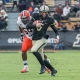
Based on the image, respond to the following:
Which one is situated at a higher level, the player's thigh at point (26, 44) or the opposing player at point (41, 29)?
the opposing player at point (41, 29)

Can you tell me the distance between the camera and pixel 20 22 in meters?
14.0

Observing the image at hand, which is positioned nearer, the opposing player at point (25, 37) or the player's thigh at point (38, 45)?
the player's thigh at point (38, 45)

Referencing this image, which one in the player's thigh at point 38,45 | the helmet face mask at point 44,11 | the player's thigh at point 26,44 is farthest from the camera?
the player's thigh at point 26,44

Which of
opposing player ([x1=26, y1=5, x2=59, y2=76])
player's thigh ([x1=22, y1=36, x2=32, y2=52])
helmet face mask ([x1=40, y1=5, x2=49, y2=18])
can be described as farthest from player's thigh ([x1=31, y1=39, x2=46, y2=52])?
player's thigh ([x1=22, y1=36, x2=32, y2=52])

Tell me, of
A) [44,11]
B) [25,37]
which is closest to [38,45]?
[44,11]

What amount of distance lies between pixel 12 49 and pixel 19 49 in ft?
1.22

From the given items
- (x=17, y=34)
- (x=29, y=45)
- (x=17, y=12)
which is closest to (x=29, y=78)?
(x=29, y=45)

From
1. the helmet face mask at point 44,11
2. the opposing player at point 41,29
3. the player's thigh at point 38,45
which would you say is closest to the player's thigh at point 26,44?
the opposing player at point 41,29

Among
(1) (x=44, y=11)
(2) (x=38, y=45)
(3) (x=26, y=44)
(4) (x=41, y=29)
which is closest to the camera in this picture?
(1) (x=44, y=11)

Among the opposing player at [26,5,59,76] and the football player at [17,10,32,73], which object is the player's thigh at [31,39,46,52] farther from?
the football player at [17,10,32,73]

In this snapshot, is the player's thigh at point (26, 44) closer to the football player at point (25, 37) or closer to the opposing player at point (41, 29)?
the football player at point (25, 37)

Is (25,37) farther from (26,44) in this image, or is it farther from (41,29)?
(41,29)

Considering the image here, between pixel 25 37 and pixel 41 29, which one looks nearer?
pixel 41 29

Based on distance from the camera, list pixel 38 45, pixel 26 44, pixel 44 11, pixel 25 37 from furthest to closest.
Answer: pixel 25 37
pixel 26 44
pixel 38 45
pixel 44 11
